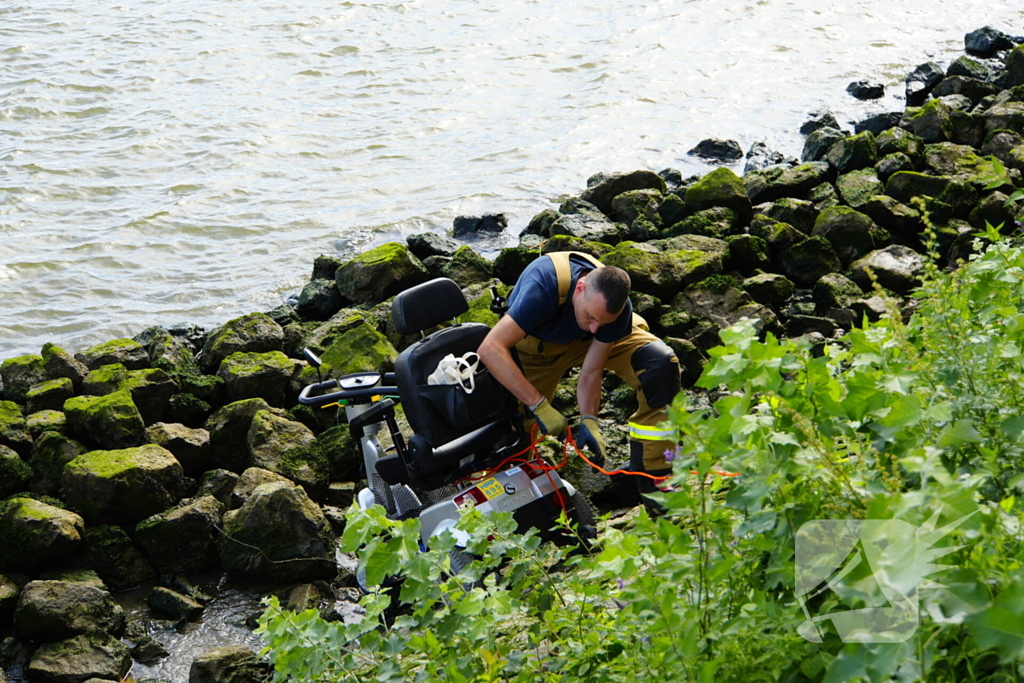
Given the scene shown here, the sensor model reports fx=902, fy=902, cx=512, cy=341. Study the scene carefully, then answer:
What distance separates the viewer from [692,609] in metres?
1.82

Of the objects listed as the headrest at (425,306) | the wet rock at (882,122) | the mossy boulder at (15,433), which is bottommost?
the wet rock at (882,122)

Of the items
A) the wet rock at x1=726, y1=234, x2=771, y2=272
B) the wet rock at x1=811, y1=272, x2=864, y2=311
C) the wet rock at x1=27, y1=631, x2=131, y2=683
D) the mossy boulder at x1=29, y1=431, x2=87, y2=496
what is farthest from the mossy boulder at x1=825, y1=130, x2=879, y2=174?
the wet rock at x1=27, y1=631, x2=131, y2=683

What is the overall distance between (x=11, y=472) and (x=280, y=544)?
2.46m

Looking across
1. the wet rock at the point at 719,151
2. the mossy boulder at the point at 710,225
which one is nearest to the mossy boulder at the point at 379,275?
the mossy boulder at the point at 710,225

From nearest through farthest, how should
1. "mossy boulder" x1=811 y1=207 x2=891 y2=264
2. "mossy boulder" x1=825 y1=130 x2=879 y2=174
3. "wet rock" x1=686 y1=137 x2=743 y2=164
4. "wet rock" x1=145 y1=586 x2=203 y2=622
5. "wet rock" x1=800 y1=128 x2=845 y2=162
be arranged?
"wet rock" x1=145 y1=586 x2=203 y2=622 < "mossy boulder" x1=811 y1=207 x2=891 y2=264 < "mossy boulder" x1=825 y1=130 x2=879 y2=174 < "wet rock" x1=800 y1=128 x2=845 y2=162 < "wet rock" x1=686 y1=137 x2=743 y2=164

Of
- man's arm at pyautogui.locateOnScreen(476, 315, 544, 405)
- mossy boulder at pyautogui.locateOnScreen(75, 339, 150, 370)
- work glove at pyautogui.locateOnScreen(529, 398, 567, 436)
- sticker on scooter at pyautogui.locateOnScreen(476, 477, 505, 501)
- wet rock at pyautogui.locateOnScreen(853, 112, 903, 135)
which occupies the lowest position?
mossy boulder at pyautogui.locateOnScreen(75, 339, 150, 370)

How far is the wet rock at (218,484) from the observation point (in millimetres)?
7020

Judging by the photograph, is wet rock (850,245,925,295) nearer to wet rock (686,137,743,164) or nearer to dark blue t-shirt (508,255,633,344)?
dark blue t-shirt (508,255,633,344)

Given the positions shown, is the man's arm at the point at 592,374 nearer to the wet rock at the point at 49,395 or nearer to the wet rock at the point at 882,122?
the wet rock at the point at 49,395

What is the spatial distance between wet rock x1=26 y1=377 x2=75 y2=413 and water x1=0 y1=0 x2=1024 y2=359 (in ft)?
8.09

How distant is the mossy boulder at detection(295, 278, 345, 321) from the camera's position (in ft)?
34.2

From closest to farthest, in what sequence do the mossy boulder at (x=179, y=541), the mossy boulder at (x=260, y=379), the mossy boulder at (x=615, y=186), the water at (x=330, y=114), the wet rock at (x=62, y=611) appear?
the wet rock at (x=62, y=611) → the mossy boulder at (x=179, y=541) → the mossy boulder at (x=260, y=379) → the mossy boulder at (x=615, y=186) → the water at (x=330, y=114)

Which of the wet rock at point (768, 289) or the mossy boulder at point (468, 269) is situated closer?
the wet rock at point (768, 289)

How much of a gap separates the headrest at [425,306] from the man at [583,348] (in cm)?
36
